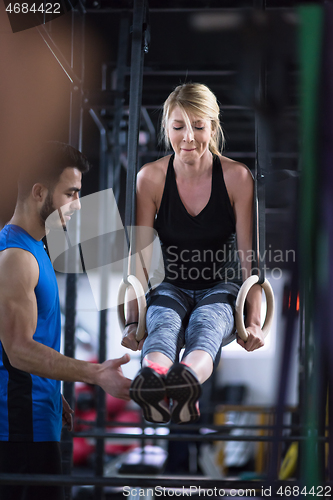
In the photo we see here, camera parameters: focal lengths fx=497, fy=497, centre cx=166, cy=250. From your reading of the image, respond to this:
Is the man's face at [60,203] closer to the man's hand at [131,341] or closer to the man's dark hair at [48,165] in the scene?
the man's dark hair at [48,165]

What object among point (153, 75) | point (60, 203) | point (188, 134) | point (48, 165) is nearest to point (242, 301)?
point (188, 134)

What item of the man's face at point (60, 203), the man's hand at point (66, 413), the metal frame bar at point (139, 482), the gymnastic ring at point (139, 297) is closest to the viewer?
the metal frame bar at point (139, 482)

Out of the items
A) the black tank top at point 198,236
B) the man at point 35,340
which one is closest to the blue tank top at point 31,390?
the man at point 35,340

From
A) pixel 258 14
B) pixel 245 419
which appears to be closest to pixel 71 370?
pixel 258 14

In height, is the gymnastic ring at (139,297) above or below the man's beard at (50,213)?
below

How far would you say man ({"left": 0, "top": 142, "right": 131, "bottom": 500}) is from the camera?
1.38 metres

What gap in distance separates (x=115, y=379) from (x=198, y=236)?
1.98 feet

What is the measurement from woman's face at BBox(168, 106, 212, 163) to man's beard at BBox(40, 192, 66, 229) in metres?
0.44

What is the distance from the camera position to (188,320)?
5.45 ft

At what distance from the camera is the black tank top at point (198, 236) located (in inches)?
67.6

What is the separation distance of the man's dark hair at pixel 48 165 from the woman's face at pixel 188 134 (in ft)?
1.08

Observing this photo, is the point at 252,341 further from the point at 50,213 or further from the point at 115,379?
the point at 50,213

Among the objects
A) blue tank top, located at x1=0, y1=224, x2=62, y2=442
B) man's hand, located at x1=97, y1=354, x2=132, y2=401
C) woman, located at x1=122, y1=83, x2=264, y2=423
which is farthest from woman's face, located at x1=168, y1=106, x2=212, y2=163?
man's hand, located at x1=97, y1=354, x2=132, y2=401

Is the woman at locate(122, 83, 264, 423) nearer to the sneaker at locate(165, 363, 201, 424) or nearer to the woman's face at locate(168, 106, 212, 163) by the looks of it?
the woman's face at locate(168, 106, 212, 163)
